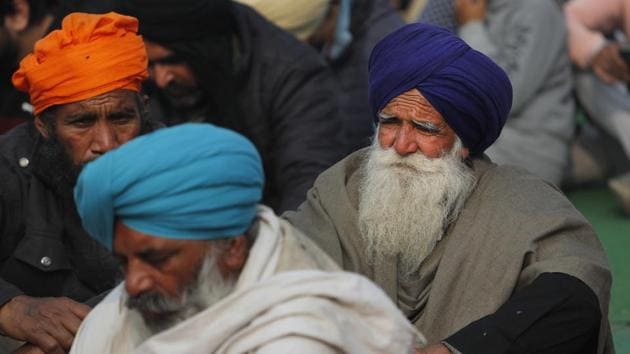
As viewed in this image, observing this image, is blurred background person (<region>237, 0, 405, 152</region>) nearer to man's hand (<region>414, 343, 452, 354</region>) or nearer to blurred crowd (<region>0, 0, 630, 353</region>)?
blurred crowd (<region>0, 0, 630, 353</region>)

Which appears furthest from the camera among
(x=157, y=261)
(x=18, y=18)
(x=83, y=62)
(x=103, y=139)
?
(x=18, y=18)

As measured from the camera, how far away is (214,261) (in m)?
4.15

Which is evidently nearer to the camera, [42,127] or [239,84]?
[42,127]

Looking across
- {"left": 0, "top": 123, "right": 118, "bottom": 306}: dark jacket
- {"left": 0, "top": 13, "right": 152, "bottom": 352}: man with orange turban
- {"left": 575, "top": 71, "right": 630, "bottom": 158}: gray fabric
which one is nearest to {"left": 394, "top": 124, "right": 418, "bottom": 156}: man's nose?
{"left": 0, "top": 13, "right": 152, "bottom": 352}: man with orange turban

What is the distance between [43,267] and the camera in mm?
5699

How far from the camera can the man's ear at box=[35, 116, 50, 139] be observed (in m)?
5.89

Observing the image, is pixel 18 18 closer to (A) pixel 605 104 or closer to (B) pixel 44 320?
(B) pixel 44 320

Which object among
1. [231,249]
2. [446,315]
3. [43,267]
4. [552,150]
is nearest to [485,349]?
[446,315]

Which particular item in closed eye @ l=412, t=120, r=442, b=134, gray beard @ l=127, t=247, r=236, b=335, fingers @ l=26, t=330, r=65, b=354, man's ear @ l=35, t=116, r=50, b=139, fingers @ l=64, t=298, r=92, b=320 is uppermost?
gray beard @ l=127, t=247, r=236, b=335

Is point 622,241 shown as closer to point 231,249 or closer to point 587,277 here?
point 587,277

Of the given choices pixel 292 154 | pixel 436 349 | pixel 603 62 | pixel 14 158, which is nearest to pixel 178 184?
pixel 436 349

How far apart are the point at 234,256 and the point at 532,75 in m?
5.59

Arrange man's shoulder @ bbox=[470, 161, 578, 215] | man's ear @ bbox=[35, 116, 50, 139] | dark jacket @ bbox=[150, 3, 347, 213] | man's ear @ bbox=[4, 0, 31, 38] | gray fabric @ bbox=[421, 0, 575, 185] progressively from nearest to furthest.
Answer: man's shoulder @ bbox=[470, 161, 578, 215] < man's ear @ bbox=[35, 116, 50, 139] < dark jacket @ bbox=[150, 3, 347, 213] < man's ear @ bbox=[4, 0, 31, 38] < gray fabric @ bbox=[421, 0, 575, 185]

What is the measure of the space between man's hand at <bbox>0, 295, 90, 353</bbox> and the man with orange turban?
1.01 feet
